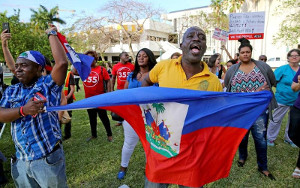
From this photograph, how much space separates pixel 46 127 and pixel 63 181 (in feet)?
1.79

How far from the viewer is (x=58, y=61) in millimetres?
1734

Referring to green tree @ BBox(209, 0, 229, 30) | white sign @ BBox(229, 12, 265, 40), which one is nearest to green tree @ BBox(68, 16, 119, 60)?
green tree @ BBox(209, 0, 229, 30)

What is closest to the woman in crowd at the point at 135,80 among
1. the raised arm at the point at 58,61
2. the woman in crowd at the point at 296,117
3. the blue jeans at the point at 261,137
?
the raised arm at the point at 58,61

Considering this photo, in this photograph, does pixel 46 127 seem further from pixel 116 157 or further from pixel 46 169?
pixel 116 157

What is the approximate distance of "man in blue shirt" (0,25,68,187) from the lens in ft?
5.81

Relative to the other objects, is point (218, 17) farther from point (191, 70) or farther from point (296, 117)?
point (191, 70)

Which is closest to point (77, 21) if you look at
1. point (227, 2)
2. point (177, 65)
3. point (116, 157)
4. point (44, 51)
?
point (44, 51)

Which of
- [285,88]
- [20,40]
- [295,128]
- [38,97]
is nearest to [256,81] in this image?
[295,128]

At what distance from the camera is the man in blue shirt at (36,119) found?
1771mm

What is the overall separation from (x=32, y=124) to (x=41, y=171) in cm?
41

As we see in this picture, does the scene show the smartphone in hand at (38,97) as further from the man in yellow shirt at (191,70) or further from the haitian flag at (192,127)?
the man in yellow shirt at (191,70)

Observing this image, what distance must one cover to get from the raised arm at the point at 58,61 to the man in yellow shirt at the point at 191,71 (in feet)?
2.93

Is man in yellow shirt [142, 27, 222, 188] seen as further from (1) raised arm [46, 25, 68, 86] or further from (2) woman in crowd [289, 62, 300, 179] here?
(2) woman in crowd [289, 62, 300, 179]

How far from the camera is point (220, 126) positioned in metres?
1.87
